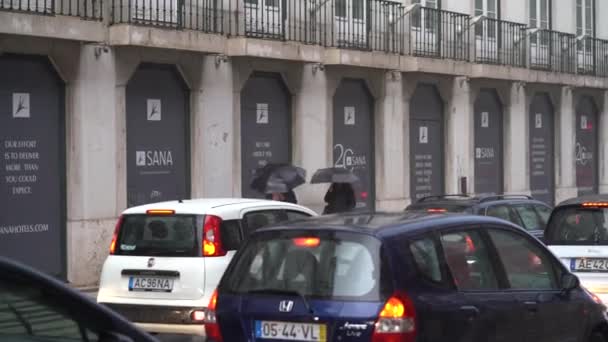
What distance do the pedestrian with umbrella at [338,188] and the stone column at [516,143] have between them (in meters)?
10.5

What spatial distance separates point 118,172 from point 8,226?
2.34 metres

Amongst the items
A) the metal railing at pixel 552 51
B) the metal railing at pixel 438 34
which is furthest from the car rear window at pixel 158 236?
the metal railing at pixel 552 51

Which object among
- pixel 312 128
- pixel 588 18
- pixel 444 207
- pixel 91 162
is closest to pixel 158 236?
pixel 444 207

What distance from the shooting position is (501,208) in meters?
16.6

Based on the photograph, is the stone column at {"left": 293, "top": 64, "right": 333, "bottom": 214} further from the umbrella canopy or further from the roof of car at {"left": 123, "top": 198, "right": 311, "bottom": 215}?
the roof of car at {"left": 123, "top": 198, "right": 311, "bottom": 215}

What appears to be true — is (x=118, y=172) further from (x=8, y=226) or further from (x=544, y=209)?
(x=544, y=209)

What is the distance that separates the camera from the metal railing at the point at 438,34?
26.9m

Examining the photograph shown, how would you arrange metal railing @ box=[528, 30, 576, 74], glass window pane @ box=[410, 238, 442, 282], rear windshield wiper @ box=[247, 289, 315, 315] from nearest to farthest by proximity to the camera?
rear windshield wiper @ box=[247, 289, 315, 315], glass window pane @ box=[410, 238, 442, 282], metal railing @ box=[528, 30, 576, 74]

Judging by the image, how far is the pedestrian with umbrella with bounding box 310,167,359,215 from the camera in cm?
2088

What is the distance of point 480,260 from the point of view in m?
8.20

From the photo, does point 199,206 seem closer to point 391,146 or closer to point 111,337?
point 111,337

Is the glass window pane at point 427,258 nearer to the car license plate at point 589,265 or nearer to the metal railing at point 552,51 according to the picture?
the car license plate at point 589,265

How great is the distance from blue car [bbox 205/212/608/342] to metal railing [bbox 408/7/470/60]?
61.0 ft

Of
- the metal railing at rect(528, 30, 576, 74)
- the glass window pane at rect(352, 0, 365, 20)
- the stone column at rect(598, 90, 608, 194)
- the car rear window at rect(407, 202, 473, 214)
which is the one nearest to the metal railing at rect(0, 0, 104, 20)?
the car rear window at rect(407, 202, 473, 214)
